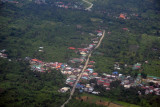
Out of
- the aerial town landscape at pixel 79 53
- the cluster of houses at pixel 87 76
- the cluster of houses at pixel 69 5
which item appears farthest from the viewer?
the cluster of houses at pixel 69 5

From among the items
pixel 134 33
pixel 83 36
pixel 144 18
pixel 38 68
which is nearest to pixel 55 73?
pixel 38 68

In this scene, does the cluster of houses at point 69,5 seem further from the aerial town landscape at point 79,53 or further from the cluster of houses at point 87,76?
the cluster of houses at point 87,76

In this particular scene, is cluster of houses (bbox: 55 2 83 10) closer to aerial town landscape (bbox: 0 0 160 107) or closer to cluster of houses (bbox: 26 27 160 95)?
aerial town landscape (bbox: 0 0 160 107)

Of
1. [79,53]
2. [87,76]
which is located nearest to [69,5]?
[79,53]

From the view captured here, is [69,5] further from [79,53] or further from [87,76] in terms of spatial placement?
[87,76]

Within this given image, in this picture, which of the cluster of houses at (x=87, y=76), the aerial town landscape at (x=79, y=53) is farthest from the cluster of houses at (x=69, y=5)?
the cluster of houses at (x=87, y=76)

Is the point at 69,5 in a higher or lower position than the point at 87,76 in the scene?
higher

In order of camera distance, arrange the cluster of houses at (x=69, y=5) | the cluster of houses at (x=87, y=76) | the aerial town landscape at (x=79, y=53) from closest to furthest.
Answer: the aerial town landscape at (x=79, y=53)
the cluster of houses at (x=87, y=76)
the cluster of houses at (x=69, y=5)

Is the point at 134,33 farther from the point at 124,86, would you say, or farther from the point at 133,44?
the point at 124,86
